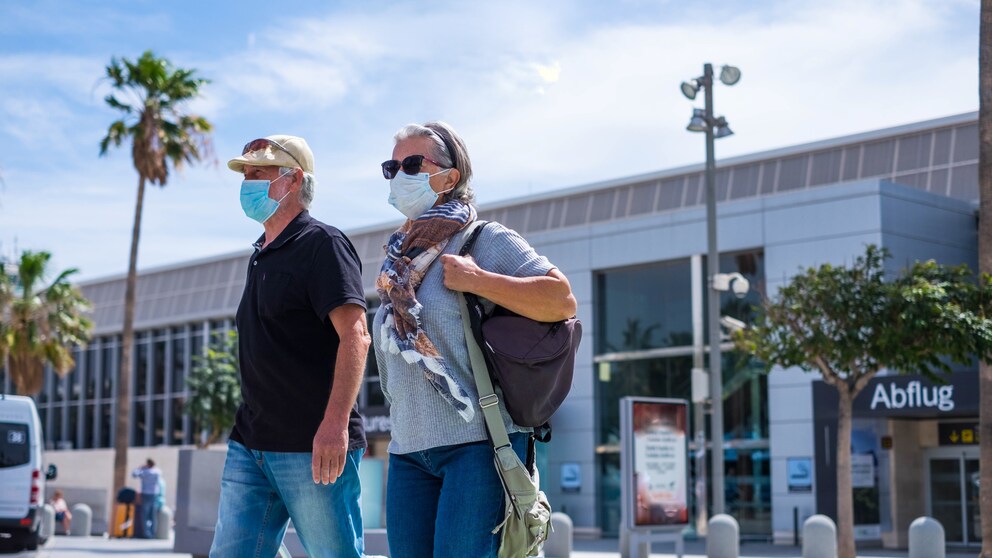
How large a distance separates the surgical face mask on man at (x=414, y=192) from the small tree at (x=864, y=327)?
446 inches

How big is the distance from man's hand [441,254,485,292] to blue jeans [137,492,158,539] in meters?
24.2

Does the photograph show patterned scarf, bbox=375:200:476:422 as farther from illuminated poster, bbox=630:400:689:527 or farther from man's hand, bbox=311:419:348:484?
illuminated poster, bbox=630:400:689:527

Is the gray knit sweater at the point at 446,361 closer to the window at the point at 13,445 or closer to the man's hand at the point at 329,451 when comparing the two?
the man's hand at the point at 329,451

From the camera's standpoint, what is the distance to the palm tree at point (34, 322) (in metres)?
32.6

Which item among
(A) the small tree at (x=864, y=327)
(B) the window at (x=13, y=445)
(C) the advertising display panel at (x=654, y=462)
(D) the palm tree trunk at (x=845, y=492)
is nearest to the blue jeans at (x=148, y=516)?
(B) the window at (x=13, y=445)

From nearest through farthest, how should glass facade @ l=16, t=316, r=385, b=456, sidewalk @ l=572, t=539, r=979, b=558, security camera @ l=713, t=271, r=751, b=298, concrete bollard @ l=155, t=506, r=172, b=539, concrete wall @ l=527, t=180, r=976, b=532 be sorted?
security camera @ l=713, t=271, r=751, b=298
sidewalk @ l=572, t=539, r=979, b=558
concrete wall @ l=527, t=180, r=976, b=532
concrete bollard @ l=155, t=506, r=172, b=539
glass facade @ l=16, t=316, r=385, b=456

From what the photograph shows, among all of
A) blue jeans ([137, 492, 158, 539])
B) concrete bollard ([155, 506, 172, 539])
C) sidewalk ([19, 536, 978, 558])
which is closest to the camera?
sidewalk ([19, 536, 978, 558])

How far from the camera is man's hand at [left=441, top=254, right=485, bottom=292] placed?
11.2ft

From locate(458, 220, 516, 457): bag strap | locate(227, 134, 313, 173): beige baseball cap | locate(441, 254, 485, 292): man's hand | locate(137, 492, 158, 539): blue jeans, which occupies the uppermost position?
locate(227, 134, 313, 173): beige baseball cap

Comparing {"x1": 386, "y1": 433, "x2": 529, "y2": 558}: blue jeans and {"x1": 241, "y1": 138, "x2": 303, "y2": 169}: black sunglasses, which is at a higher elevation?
{"x1": 241, "y1": 138, "x2": 303, "y2": 169}: black sunglasses

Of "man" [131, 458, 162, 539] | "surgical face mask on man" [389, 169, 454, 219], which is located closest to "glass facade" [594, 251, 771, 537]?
"man" [131, 458, 162, 539]

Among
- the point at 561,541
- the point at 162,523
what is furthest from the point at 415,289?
the point at 162,523

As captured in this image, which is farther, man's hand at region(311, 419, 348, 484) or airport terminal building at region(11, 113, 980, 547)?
airport terminal building at region(11, 113, 980, 547)

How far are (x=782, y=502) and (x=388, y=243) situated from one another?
895 inches
